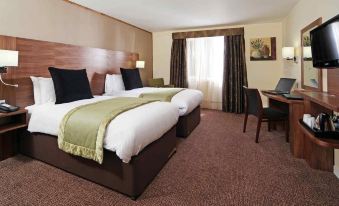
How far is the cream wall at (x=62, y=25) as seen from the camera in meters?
2.70

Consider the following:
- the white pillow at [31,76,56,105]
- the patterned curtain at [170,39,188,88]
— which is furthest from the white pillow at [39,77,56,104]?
the patterned curtain at [170,39,188,88]

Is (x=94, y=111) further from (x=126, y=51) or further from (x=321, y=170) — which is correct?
(x=126, y=51)

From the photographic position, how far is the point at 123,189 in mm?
1873

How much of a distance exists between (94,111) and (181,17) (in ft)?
11.0

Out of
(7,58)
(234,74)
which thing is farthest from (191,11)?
(7,58)

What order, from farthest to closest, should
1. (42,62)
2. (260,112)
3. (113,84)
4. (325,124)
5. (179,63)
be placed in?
(179,63)
(113,84)
(260,112)
(42,62)
(325,124)

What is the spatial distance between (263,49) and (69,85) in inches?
182

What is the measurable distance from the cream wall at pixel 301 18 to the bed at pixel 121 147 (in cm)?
191

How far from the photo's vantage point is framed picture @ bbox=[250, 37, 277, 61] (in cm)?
519

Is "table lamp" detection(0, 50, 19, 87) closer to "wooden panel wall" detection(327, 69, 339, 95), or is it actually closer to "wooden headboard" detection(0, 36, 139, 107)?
"wooden headboard" detection(0, 36, 139, 107)

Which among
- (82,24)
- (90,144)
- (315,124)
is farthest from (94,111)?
Answer: (82,24)

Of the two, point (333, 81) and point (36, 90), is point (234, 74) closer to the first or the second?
point (333, 81)

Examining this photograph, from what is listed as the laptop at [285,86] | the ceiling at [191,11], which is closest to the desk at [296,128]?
the laptop at [285,86]

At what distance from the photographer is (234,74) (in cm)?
545
